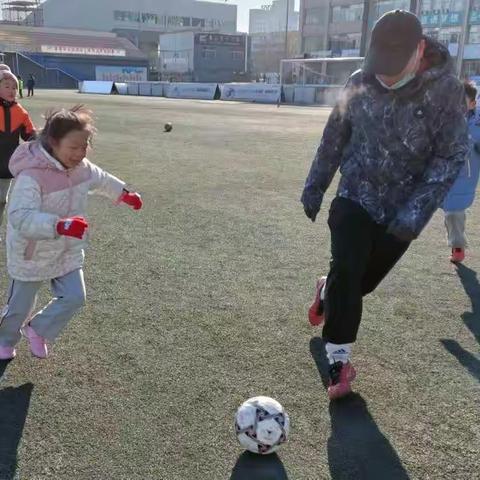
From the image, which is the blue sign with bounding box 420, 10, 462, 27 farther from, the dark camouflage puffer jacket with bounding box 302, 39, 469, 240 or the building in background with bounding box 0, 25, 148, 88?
the dark camouflage puffer jacket with bounding box 302, 39, 469, 240

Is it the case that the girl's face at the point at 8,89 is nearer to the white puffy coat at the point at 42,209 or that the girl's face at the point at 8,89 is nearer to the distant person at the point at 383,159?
the white puffy coat at the point at 42,209

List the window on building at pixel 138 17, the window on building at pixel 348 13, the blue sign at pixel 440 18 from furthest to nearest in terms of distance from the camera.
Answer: the window on building at pixel 138 17 → the window on building at pixel 348 13 → the blue sign at pixel 440 18

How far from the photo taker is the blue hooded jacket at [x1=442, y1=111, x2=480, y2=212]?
5469 mm

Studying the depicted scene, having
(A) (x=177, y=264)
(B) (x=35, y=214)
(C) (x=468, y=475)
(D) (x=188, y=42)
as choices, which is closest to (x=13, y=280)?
(B) (x=35, y=214)

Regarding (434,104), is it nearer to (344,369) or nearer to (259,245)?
(344,369)

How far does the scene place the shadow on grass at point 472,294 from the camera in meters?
4.20

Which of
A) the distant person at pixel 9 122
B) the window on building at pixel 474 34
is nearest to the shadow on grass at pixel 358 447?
the distant person at pixel 9 122

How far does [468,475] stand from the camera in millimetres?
2592

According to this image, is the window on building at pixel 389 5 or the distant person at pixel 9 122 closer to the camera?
the distant person at pixel 9 122

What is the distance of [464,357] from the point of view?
12.2 ft

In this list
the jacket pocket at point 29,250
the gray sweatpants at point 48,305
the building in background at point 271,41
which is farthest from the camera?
the building in background at point 271,41

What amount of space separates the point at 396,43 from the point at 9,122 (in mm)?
4020

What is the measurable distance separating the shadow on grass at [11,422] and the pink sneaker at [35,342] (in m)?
0.21

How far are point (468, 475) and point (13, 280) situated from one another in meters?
2.58
